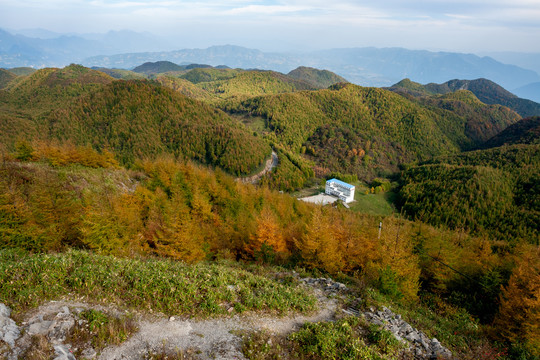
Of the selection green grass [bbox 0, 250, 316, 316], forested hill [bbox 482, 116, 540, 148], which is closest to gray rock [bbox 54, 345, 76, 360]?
green grass [bbox 0, 250, 316, 316]

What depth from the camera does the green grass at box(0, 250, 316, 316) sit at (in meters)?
10.0

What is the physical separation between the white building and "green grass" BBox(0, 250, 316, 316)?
252 ft

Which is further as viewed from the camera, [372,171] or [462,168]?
[372,171]

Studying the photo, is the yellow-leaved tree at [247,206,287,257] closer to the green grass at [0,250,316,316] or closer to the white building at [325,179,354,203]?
the green grass at [0,250,316,316]

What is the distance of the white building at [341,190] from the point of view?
86.4m

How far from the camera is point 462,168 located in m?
88.8

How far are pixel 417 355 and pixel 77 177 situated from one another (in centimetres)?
3745

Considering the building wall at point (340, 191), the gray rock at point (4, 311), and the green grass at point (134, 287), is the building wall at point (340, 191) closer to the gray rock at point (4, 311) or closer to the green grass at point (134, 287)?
the green grass at point (134, 287)

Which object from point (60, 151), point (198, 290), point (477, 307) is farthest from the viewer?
point (60, 151)

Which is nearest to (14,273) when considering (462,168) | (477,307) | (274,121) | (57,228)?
(57,228)

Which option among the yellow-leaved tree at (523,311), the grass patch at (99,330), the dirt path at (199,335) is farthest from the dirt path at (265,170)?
the grass patch at (99,330)

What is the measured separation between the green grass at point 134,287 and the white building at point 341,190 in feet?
252

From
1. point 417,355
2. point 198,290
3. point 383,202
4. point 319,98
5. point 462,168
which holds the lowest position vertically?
point 383,202

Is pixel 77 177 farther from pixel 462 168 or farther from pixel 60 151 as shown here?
pixel 462 168
